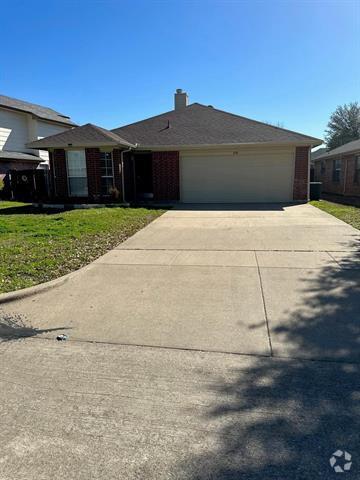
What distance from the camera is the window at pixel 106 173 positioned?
1516 cm

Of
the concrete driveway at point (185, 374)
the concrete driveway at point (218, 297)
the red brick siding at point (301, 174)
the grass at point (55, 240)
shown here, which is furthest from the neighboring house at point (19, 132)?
the concrete driveway at point (185, 374)

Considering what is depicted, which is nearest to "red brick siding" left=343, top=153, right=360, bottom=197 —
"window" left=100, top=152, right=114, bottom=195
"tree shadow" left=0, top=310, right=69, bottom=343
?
"window" left=100, top=152, right=114, bottom=195

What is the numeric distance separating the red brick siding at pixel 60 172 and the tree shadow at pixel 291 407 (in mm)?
13400

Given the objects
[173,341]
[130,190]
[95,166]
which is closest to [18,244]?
[173,341]

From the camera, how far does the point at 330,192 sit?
982 inches

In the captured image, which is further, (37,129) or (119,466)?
(37,129)

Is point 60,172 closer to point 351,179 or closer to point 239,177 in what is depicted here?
point 239,177

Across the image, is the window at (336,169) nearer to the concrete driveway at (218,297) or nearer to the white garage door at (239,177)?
the white garage door at (239,177)

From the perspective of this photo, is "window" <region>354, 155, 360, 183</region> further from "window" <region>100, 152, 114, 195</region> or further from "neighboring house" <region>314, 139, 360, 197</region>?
"window" <region>100, 152, 114, 195</region>

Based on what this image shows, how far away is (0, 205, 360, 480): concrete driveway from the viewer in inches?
87.5

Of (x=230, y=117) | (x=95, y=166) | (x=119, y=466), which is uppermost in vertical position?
(x=230, y=117)

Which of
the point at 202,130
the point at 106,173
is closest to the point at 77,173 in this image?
the point at 106,173

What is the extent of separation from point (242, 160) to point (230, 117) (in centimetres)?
359

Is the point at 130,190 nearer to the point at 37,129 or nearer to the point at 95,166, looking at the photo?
the point at 95,166
